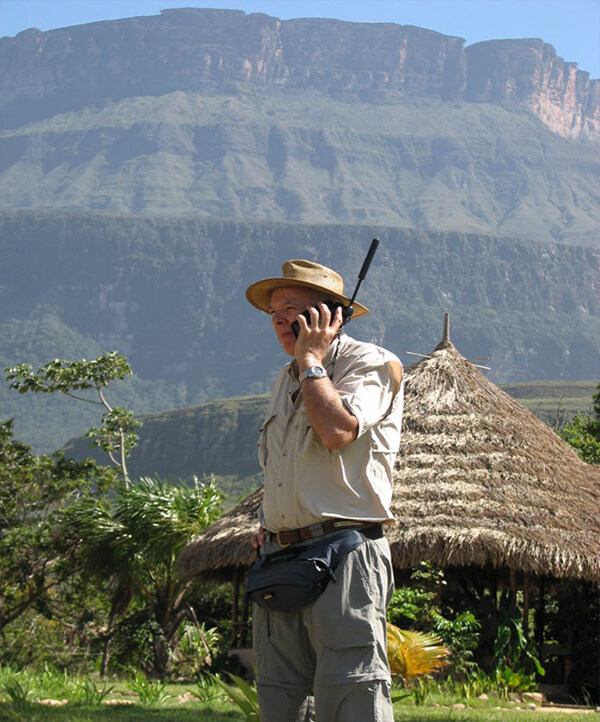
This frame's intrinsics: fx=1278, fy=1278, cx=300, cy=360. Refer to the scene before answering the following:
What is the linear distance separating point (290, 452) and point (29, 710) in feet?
10.3

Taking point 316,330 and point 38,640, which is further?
point 38,640

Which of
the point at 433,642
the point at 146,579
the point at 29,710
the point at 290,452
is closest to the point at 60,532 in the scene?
the point at 146,579

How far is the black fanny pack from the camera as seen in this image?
3814 mm

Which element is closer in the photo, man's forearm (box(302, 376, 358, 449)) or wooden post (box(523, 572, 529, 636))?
man's forearm (box(302, 376, 358, 449))

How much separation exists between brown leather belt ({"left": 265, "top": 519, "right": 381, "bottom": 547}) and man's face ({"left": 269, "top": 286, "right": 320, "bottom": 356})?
24.6 inches

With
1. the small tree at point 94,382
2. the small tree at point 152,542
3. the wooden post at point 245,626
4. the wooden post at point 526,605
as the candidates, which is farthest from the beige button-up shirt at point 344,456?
the small tree at point 94,382

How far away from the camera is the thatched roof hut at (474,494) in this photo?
11281 mm

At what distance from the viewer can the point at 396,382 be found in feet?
13.5

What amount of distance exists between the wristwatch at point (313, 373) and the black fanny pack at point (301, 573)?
0.48m

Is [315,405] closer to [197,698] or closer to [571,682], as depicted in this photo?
[197,698]

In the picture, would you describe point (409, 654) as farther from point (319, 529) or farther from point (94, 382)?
point (94, 382)

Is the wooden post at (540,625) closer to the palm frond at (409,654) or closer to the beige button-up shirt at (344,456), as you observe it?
the palm frond at (409,654)

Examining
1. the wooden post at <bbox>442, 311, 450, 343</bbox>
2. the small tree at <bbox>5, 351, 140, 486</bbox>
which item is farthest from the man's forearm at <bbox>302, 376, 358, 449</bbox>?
the small tree at <bbox>5, 351, 140, 486</bbox>

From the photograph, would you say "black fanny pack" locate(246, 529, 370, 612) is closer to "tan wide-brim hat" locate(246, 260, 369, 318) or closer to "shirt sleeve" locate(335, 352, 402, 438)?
"shirt sleeve" locate(335, 352, 402, 438)
